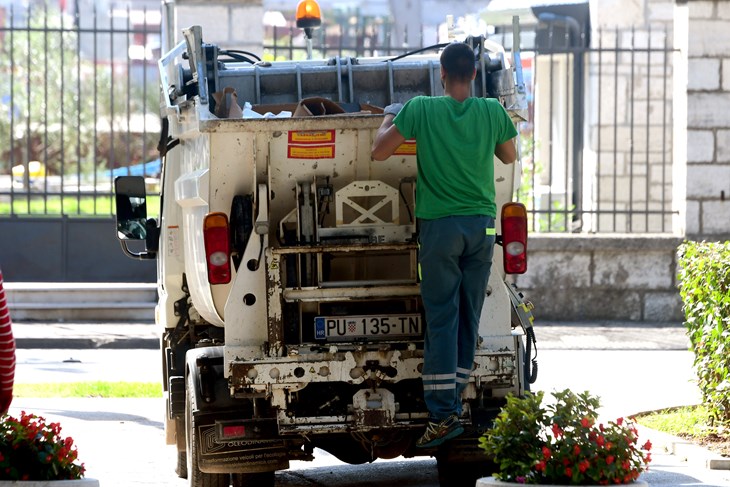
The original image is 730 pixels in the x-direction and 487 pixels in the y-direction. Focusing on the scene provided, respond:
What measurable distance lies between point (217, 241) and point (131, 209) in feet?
5.94

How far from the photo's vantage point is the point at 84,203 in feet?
111

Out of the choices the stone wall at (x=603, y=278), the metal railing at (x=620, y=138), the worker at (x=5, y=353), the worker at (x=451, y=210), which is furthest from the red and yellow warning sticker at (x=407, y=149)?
the metal railing at (x=620, y=138)

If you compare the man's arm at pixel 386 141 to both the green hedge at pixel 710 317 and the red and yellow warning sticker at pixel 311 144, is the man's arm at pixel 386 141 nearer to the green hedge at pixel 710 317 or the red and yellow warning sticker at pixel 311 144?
the red and yellow warning sticker at pixel 311 144

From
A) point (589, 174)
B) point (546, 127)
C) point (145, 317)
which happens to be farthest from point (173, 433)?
point (546, 127)

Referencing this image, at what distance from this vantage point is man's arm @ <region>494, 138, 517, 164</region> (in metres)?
6.90

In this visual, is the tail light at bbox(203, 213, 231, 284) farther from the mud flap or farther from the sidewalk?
the sidewalk

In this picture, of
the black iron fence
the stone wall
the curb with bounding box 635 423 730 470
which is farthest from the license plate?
the stone wall

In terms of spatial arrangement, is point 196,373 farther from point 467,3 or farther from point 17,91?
point 467,3

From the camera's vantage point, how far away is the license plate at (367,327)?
6773mm

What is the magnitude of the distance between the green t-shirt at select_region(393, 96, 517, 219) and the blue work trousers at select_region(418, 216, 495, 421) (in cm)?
7

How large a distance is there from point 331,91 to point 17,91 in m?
33.3

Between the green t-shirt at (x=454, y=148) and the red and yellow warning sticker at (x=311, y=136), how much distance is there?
1.07ft

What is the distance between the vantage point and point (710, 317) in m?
8.94

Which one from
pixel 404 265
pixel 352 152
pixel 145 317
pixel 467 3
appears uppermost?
pixel 467 3
